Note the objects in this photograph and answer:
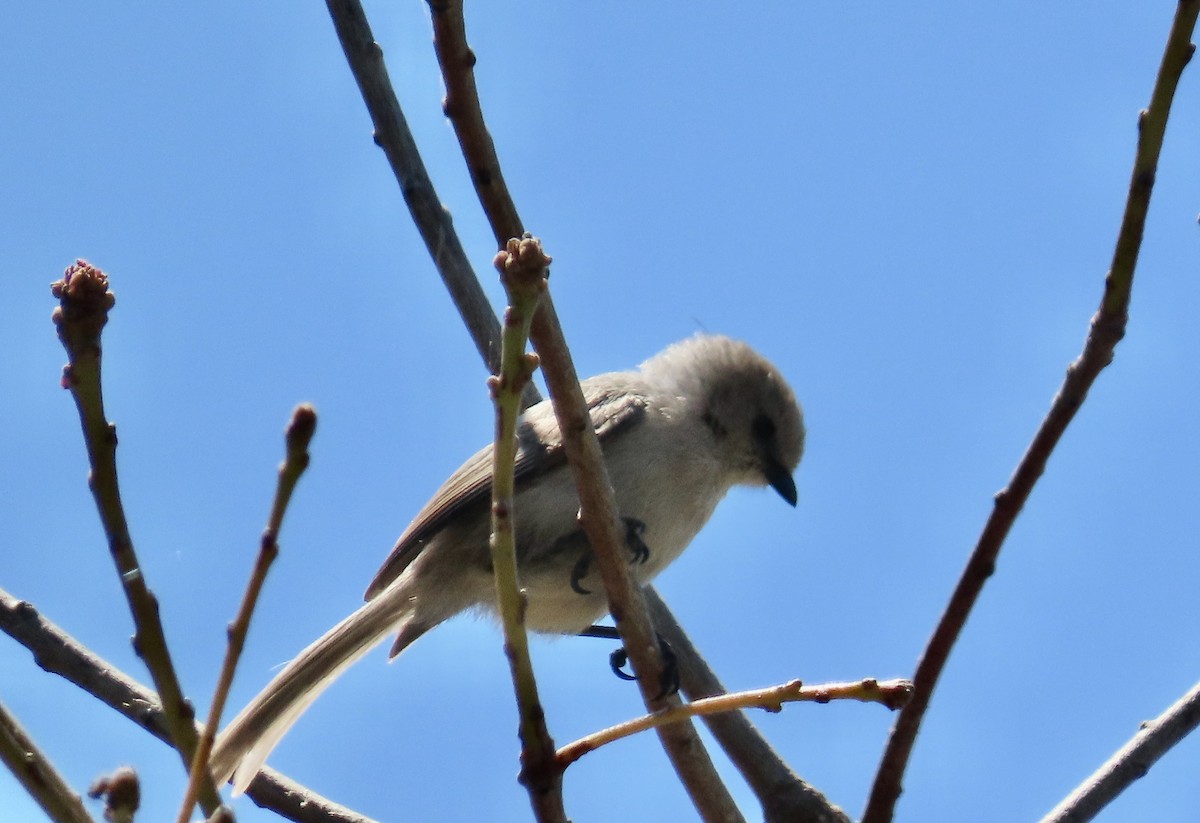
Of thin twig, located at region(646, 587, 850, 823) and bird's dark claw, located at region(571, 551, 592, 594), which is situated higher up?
bird's dark claw, located at region(571, 551, 592, 594)

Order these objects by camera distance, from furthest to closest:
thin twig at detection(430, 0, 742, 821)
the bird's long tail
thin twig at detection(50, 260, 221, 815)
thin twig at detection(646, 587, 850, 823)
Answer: the bird's long tail
thin twig at detection(646, 587, 850, 823)
thin twig at detection(430, 0, 742, 821)
thin twig at detection(50, 260, 221, 815)

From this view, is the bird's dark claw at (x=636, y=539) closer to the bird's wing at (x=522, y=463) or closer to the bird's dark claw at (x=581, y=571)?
the bird's dark claw at (x=581, y=571)

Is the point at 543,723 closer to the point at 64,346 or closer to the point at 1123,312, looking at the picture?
the point at 64,346

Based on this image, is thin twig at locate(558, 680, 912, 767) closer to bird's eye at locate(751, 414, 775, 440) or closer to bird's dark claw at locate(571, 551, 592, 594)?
bird's dark claw at locate(571, 551, 592, 594)

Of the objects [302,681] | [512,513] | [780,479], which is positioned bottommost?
[512,513]

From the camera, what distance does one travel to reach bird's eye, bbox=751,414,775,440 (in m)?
5.26

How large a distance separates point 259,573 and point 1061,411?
55.9 inches

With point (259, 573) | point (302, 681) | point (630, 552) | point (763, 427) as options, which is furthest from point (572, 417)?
point (763, 427)

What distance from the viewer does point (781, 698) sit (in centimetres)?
161

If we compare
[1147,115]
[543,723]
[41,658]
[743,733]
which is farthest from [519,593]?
[743,733]

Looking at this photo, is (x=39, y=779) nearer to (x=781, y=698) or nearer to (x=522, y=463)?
(x=781, y=698)

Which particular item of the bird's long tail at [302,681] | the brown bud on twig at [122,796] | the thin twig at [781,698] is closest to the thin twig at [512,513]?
the thin twig at [781,698]

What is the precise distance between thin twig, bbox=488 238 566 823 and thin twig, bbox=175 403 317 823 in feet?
0.93

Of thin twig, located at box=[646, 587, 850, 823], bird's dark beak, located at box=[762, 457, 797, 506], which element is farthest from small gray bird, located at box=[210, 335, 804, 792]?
thin twig, located at box=[646, 587, 850, 823]
